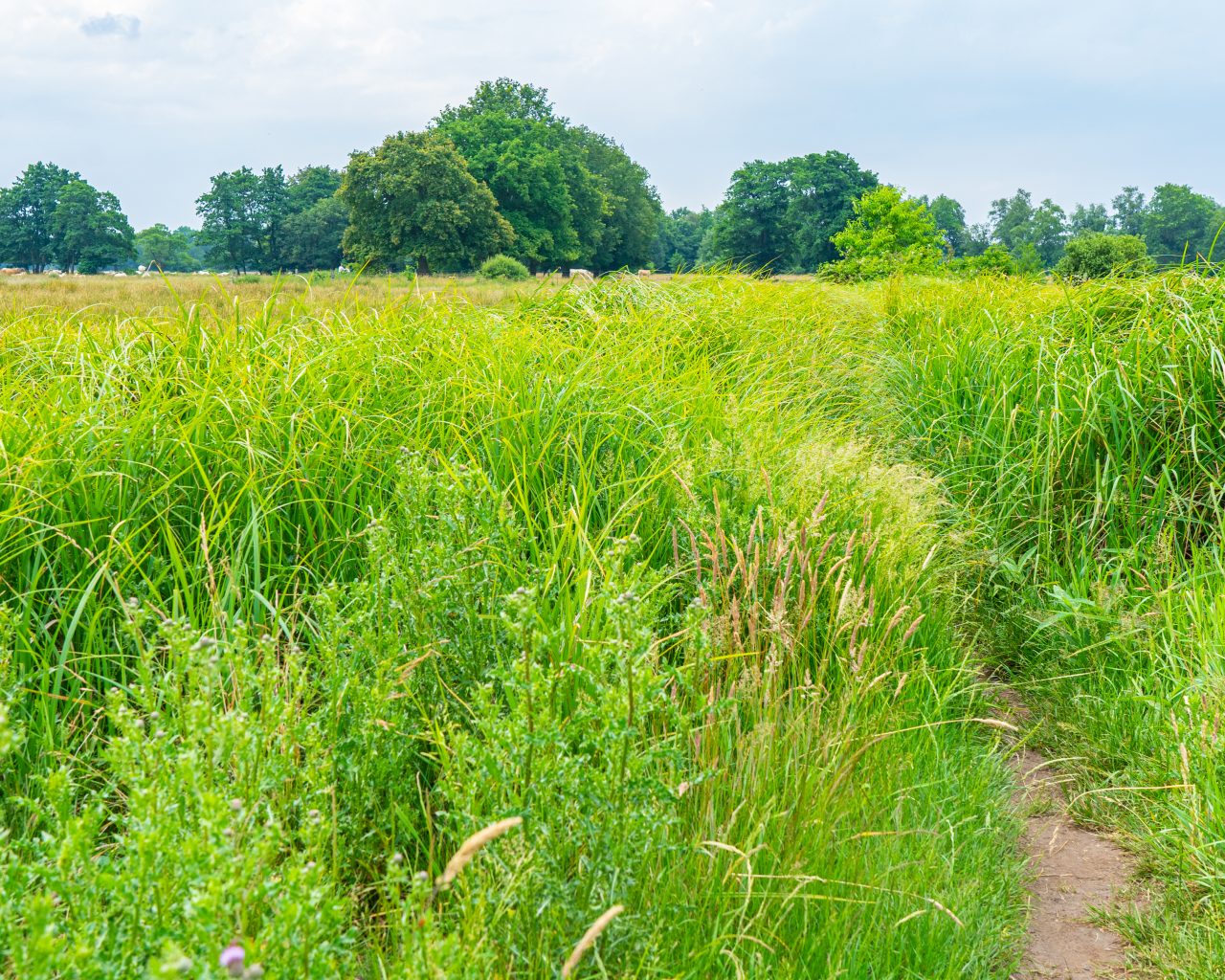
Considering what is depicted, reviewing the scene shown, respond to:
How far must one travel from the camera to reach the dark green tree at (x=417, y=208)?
1453 inches

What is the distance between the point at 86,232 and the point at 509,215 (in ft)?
126

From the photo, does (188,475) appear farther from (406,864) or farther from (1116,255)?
(1116,255)

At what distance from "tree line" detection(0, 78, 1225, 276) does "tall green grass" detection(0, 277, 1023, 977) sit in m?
12.5

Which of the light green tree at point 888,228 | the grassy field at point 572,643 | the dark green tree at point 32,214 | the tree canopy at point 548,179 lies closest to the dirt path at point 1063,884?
the grassy field at point 572,643

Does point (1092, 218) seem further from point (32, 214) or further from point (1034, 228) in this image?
point (32, 214)

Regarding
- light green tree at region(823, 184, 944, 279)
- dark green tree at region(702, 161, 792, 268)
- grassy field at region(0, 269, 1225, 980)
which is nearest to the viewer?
grassy field at region(0, 269, 1225, 980)

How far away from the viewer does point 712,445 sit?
136 inches

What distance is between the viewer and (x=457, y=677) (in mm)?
2285

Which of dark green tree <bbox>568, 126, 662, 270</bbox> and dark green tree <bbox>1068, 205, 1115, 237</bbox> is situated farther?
dark green tree <bbox>1068, 205, 1115, 237</bbox>

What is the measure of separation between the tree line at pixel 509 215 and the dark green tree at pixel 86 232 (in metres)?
0.13

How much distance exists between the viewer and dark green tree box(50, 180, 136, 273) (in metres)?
64.9

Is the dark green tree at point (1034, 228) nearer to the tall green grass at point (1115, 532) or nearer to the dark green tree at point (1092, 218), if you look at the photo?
the dark green tree at point (1092, 218)

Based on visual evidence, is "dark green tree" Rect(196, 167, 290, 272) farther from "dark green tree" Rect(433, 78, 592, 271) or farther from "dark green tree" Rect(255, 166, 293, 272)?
"dark green tree" Rect(433, 78, 592, 271)

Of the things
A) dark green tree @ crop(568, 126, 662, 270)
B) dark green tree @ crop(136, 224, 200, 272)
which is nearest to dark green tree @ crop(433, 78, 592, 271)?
dark green tree @ crop(568, 126, 662, 270)
